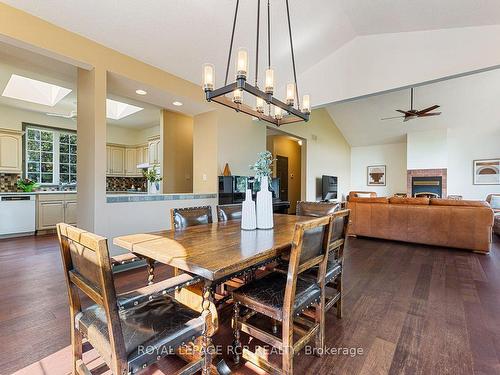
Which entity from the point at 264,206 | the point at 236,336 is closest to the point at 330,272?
the point at 264,206

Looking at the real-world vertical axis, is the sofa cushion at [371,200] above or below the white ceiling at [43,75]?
below

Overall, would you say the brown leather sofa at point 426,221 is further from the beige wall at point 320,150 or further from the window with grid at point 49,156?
the window with grid at point 49,156

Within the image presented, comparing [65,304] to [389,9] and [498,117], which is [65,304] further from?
[498,117]

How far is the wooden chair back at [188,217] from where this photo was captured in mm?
2105

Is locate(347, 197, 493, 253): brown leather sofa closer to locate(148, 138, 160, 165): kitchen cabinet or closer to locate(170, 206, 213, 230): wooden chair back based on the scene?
locate(170, 206, 213, 230): wooden chair back

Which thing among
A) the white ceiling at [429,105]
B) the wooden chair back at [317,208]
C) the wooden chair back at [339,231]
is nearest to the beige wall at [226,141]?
the wooden chair back at [317,208]

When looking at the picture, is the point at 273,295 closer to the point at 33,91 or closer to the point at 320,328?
the point at 320,328

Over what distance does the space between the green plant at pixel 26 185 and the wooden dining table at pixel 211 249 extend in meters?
5.31

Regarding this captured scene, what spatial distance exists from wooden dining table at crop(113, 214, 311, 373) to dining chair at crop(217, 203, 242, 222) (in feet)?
1.49

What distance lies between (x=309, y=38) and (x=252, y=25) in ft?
3.61

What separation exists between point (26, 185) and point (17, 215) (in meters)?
0.81

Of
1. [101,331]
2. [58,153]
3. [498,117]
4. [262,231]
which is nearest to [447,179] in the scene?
[498,117]

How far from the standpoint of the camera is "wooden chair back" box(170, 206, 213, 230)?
6.91 ft

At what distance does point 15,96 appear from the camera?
15.6 ft
